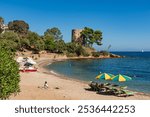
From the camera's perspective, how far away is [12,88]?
12.4 metres

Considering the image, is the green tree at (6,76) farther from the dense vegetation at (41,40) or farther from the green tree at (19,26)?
the green tree at (19,26)

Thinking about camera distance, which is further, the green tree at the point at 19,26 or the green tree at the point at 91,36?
the green tree at the point at 91,36

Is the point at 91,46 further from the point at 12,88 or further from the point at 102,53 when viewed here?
the point at 12,88

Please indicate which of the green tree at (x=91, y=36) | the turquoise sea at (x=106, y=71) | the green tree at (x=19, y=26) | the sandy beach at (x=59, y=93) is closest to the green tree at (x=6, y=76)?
the sandy beach at (x=59, y=93)

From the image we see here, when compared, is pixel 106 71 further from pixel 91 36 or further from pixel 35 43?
pixel 91 36

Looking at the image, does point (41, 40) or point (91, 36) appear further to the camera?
point (91, 36)

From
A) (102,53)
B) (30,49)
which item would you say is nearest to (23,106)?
(30,49)

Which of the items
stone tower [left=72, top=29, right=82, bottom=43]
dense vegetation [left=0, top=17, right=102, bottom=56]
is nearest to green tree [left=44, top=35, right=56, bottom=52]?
dense vegetation [left=0, top=17, right=102, bottom=56]

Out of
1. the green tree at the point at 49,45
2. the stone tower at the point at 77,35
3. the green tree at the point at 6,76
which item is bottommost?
the green tree at the point at 6,76

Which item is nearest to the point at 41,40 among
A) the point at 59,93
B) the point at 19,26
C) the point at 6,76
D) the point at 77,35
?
the point at 19,26

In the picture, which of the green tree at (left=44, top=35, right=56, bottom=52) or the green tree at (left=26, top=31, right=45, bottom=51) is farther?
the green tree at (left=44, top=35, right=56, bottom=52)

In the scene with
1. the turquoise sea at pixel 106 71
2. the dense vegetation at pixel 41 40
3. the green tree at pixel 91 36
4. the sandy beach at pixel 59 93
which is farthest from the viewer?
the green tree at pixel 91 36

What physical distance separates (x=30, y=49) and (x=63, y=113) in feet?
329

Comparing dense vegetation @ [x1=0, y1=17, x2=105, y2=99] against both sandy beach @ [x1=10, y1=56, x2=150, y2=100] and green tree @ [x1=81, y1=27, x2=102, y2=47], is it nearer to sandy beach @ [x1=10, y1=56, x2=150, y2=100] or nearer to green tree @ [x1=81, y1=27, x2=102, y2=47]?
green tree @ [x1=81, y1=27, x2=102, y2=47]
